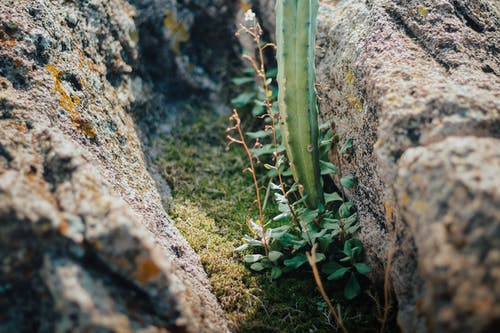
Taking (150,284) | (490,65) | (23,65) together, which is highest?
(23,65)

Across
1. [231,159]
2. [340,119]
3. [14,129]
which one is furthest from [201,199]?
[14,129]

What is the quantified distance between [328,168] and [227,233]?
0.79m

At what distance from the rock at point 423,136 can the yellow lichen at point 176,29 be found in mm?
1360

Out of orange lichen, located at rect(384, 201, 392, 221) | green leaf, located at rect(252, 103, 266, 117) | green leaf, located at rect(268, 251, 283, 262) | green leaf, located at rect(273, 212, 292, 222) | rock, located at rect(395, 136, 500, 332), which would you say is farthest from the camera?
green leaf, located at rect(252, 103, 266, 117)

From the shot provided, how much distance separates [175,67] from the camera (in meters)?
3.63

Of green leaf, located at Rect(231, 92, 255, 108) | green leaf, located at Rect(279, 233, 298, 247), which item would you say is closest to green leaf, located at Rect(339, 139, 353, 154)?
green leaf, located at Rect(279, 233, 298, 247)

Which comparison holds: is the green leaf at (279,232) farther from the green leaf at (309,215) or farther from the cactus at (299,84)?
the cactus at (299,84)

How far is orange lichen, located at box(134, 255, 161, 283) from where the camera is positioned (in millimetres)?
1516

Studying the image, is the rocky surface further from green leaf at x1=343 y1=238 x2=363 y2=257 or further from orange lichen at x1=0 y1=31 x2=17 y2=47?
orange lichen at x1=0 y1=31 x2=17 y2=47

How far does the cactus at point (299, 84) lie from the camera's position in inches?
93.0

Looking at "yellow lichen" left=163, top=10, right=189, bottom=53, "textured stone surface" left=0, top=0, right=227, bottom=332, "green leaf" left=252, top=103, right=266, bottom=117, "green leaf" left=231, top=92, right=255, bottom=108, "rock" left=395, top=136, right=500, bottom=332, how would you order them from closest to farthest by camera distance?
"rock" left=395, top=136, right=500, bottom=332
"textured stone surface" left=0, top=0, right=227, bottom=332
"green leaf" left=252, top=103, right=266, bottom=117
"green leaf" left=231, top=92, right=255, bottom=108
"yellow lichen" left=163, top=10, right=189, bottom=53

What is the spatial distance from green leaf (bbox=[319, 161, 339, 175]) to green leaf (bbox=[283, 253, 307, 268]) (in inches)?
22.0

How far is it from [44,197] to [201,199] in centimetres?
133

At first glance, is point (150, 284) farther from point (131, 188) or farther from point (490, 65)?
point (490, 65)
